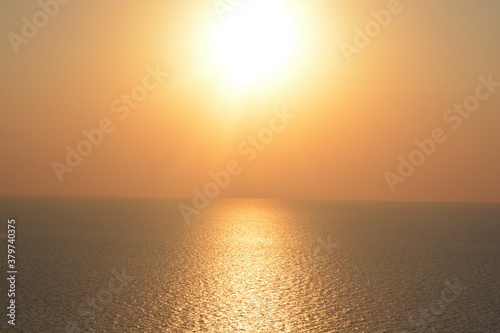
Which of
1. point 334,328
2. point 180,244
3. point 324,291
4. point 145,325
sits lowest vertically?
point 334,328

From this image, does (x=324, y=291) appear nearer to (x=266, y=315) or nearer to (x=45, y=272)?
(x=266, y=315)

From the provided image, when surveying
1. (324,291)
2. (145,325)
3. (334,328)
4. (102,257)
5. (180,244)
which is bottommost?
(334,328)

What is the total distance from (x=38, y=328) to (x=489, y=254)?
43809 mm

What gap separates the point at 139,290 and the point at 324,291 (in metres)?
11.0

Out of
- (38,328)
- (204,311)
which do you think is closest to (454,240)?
(204,311)

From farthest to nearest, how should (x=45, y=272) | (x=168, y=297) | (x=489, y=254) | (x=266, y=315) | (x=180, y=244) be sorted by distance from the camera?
(x=180, y=244), (x=489, y=254), (x=45, y=272), (x=168, y=297), (x=266, y=315)

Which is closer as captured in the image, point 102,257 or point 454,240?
point 102,257

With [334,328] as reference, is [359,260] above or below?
above

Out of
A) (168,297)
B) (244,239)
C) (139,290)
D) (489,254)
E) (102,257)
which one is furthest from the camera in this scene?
(244,239)

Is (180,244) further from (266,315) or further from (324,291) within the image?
(266,315)

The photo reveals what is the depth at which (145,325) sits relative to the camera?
2003cm

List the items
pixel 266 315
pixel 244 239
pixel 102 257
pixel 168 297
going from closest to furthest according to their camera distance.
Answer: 1. pixel 266 315
2. pixel 168 297
3. pixel 102 257
4. pixel 244 239

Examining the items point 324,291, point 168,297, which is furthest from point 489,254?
point 168,297

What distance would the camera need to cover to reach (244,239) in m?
61.2
